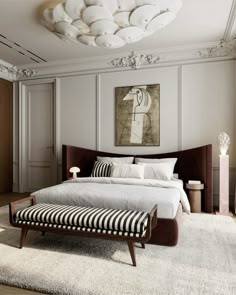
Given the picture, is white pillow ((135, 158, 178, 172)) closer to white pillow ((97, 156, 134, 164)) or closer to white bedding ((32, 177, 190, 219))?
white pillow ((97, 156, 134, 164))

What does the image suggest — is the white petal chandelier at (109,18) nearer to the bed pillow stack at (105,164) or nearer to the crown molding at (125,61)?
the crown molding at (125,61)

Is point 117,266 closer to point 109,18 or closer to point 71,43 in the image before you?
point 109,18

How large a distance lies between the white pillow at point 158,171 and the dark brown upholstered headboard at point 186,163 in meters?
0.40

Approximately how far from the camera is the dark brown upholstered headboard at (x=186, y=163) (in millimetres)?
3880

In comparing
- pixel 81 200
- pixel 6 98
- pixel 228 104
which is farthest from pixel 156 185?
pixel 6 98

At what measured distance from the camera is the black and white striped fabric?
204 cm

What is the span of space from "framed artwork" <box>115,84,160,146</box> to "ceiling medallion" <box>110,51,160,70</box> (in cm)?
44

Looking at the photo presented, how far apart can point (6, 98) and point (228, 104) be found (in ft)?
15.3

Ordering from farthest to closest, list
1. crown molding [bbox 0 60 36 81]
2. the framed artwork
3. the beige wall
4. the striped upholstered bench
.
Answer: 1. crown molding [bbox 0 60 36 81]
2. the framed artwork
3. the beige wall
4. the striped upholstered bench

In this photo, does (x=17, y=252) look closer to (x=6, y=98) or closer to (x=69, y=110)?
(x=69, y=110)

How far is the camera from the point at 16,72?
547 cm

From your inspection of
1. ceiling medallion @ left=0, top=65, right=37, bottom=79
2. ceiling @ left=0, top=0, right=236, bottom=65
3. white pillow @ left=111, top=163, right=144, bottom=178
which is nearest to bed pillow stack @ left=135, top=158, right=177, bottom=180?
white pillow @ left=111, top=163, right=144, bottom=178

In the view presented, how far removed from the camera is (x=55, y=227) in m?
2.28

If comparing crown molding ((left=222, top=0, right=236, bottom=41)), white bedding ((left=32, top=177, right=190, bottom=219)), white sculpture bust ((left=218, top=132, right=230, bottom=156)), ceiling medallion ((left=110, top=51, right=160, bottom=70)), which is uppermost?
crown molding ((left=222, top=0, right=236, bottom=41))
